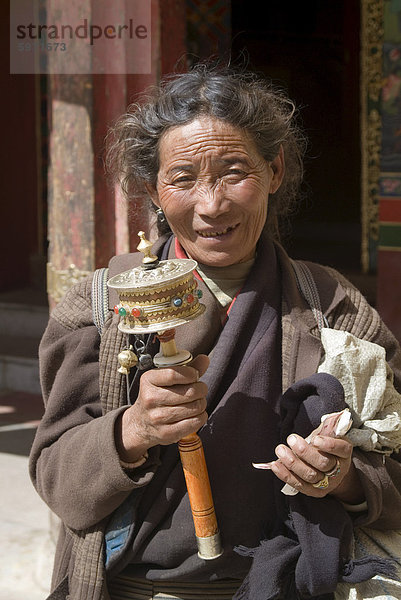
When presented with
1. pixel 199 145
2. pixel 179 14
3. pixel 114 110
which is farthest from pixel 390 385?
pixel 179 14

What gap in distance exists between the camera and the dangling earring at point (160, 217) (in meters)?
2.01

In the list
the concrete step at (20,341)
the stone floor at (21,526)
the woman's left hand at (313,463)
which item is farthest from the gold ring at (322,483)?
the concrete step at (20,341)

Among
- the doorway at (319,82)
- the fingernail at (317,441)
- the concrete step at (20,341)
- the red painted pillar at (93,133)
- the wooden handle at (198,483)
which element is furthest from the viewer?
the doorway at (319,82)

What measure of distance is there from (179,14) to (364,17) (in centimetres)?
371

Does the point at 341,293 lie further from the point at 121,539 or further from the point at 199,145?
the point at 121,539

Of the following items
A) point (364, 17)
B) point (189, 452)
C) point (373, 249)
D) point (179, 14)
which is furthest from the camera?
point (373, 249)

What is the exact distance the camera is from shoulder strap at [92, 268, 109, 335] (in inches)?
73.5

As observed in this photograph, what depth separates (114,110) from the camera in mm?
3711

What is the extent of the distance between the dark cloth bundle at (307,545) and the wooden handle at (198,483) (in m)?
0.10

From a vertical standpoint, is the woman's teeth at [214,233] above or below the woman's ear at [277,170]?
below

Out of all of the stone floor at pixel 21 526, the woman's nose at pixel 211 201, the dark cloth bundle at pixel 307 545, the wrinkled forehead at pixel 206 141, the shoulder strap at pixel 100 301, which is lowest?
the stone floor at pixel 21 526

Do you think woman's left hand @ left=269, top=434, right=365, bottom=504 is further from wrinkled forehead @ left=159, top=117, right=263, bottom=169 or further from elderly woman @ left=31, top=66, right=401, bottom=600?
wrinkled forehead @ left=159, top=117, right=263, bottom=169

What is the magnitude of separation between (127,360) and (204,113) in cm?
55

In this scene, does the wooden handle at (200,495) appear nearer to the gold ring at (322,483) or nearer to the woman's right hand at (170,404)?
the woman's right hand at (170,404)
